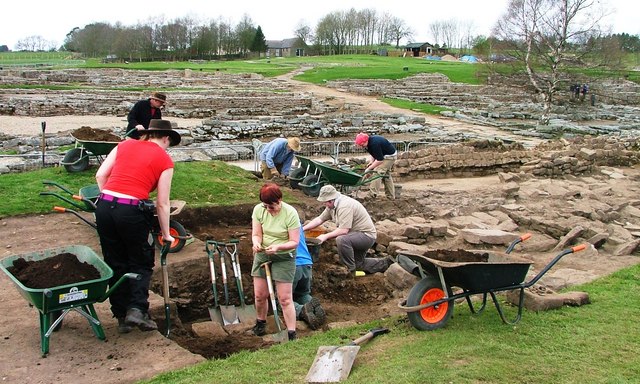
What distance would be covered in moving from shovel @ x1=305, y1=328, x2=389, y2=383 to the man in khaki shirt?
9.55 feet

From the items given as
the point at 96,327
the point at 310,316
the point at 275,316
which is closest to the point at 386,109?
the point at 310,316

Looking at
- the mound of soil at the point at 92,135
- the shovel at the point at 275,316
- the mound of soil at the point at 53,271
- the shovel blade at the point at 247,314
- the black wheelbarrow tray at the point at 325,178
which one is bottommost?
the shovel blade at the point at 247,314

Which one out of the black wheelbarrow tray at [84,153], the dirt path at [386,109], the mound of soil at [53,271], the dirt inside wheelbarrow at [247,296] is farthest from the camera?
the dirt path at [386,109]

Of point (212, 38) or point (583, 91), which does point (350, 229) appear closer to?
point (583, 91)

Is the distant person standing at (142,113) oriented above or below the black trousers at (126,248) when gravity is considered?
above

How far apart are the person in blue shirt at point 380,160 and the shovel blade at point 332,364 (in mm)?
7444

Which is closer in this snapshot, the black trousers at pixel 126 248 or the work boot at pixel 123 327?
the black trousers at pixel 126 248

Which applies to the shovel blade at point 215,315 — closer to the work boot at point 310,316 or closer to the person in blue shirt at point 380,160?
the work boot at point 310,316

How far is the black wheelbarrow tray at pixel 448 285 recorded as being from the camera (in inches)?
219

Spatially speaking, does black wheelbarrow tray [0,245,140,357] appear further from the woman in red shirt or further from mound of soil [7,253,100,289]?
the woman in red shirt

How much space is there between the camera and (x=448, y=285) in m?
5.85

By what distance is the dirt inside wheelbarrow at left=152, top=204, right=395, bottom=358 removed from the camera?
634 centimetres

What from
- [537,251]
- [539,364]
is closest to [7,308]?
[539,364]

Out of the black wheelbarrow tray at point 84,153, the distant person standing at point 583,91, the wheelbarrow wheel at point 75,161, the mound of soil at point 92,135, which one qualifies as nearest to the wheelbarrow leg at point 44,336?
the black wheelbarrow tray at point 84,153
